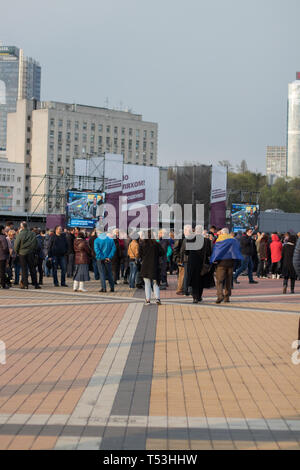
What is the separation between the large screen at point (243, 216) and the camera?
5569cm

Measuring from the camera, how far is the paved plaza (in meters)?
5.50

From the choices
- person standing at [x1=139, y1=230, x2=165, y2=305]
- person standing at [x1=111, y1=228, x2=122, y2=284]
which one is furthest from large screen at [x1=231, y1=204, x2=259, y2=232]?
person standing at [x1=139, y1=230, x2=165, y2=305]

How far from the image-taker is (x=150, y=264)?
15.6 m

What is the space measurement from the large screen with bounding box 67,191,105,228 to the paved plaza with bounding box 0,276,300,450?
101 feet

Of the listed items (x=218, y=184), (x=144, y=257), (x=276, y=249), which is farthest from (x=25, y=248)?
(x=218, y=184)

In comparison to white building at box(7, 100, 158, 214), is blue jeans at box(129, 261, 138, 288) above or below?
below

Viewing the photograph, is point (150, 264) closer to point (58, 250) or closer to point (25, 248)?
point (25, 248)

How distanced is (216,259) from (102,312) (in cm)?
361

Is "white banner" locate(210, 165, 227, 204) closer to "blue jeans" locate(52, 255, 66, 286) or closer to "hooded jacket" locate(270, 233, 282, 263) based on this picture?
"hooded jacket" locate(270, 233, 282, 263)

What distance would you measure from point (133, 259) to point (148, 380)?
1379cm

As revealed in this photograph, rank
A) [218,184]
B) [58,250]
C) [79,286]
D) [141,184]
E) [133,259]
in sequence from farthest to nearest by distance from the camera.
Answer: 1. [141,184]
2. [218,184]
3. [58,250]
4. [133,259]
5. [79,286]

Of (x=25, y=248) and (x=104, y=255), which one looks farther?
(x=25, y=248)

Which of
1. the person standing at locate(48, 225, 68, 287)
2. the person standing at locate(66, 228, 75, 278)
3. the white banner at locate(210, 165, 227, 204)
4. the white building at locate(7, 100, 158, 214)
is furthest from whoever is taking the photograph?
the white building at locate(7, 100, 158, 214)
